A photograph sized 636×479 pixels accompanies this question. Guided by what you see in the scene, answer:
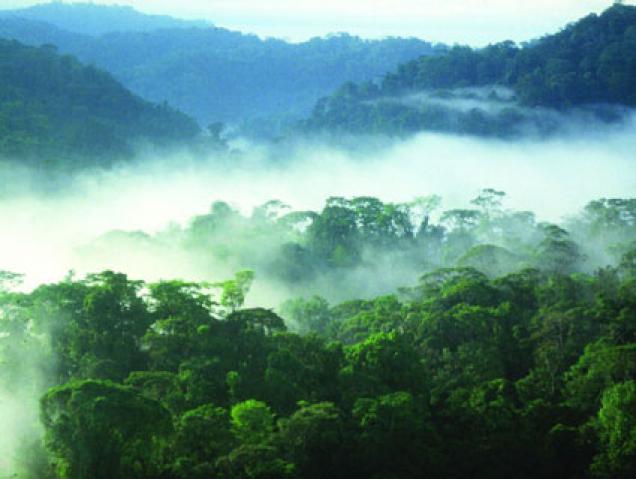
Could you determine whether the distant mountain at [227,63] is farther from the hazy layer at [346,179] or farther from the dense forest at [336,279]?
the dense forest at [336,279]

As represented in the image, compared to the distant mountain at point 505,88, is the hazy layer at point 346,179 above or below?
below

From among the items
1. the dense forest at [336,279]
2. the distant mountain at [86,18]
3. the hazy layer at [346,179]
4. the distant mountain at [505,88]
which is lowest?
the hazy layer at [346,179]

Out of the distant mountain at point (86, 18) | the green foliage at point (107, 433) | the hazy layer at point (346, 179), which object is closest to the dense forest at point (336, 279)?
the green foliage at point (107, 433)

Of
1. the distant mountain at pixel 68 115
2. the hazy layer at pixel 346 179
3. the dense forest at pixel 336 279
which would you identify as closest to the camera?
the dense forest at pixel 336 279

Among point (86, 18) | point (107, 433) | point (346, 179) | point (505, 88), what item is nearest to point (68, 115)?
point (346, 179)

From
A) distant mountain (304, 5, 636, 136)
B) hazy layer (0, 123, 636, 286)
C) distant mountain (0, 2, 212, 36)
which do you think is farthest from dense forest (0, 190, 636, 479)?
distant mountain (0, 2, 212, 36)

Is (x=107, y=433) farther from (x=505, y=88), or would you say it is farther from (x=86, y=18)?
(x=86, y=18)
